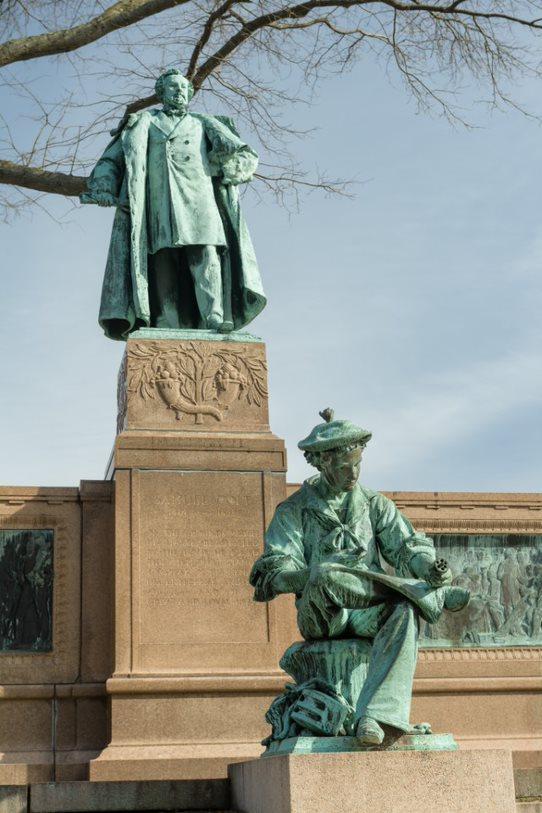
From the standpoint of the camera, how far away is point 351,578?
22.7 feet

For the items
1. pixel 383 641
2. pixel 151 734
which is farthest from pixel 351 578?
pixel 151 734

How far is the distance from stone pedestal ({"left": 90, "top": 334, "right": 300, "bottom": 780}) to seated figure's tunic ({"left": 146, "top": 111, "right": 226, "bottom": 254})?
0.94m

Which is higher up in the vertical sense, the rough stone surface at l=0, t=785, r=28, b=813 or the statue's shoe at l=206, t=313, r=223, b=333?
the statue's shoe at l=206, t=313, r=223, b=333

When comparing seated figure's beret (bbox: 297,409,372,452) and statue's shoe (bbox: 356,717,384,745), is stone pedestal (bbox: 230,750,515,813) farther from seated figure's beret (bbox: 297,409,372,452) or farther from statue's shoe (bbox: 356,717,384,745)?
seated figure's beret (bbox: 297,409,372,452)

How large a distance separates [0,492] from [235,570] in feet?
6.26

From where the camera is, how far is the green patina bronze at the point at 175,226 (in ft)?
36.5

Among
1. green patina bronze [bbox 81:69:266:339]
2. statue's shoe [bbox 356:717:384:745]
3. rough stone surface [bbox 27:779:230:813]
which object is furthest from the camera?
green patina bronze [bbox 81:69:266:339]

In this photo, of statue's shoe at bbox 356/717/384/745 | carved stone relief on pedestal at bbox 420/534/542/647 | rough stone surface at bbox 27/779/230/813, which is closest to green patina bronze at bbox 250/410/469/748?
statue's shoe at bbox 356/717/384/745

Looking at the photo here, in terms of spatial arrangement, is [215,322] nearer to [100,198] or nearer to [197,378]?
[197,378]

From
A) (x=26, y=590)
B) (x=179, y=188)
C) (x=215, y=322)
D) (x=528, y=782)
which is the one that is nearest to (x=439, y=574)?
(x=528, y=782)

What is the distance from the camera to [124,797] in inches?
311

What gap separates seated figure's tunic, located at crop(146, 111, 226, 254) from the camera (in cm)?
1119

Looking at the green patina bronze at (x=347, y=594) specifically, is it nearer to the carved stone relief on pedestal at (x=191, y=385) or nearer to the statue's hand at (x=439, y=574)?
the statue's hand at (x=439, y=574)

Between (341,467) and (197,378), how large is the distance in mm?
3451
